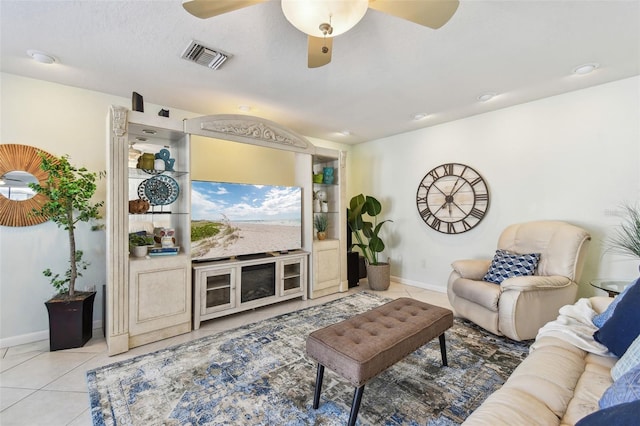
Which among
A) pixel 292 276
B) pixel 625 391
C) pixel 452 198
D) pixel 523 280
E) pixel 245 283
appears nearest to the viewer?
pixel 625 391

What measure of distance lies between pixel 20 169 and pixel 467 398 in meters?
Answer: 4.28

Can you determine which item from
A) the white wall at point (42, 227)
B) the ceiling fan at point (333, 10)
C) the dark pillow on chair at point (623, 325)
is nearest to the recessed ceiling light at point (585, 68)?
the ceiling fan at point (333, 10)

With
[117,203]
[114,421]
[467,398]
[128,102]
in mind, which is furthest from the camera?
[128,102]

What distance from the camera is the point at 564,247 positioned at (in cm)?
277

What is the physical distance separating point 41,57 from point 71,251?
1696 mm

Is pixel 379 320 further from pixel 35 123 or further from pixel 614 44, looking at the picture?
pixel 35 123

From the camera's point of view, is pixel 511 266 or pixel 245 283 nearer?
pixel 511 266

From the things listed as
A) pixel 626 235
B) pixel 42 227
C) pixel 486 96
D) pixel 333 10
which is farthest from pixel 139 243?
pixel 626 235

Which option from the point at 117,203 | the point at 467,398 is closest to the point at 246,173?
the point at 117,203

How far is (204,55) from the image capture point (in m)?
2.29

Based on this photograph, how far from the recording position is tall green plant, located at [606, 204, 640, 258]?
2758 mm

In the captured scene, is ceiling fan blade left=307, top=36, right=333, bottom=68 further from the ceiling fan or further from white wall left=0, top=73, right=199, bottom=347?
white wall left=0, top=73, right=199, bottom=347

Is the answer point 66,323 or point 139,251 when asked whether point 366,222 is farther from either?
point 66,323

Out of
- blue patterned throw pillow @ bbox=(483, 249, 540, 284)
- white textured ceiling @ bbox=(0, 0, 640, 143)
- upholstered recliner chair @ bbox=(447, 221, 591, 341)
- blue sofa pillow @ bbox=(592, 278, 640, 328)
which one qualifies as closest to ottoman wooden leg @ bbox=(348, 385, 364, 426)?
blue sofa pillow @ bbox=(592, 278, 640, 328)
